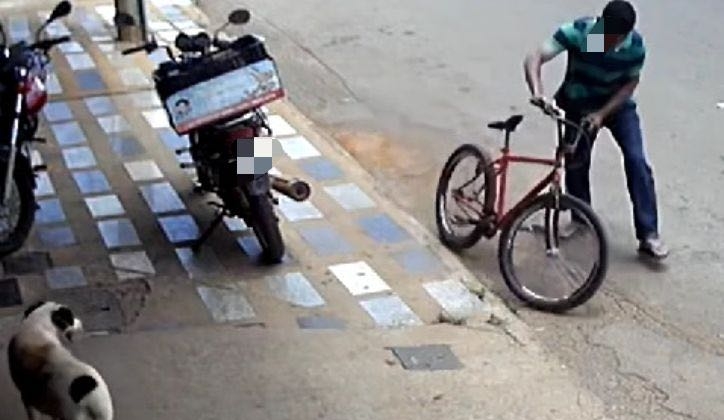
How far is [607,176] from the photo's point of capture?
8.39 m

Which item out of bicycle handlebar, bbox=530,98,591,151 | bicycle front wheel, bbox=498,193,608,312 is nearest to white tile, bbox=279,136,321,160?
bicycle handlebar, bbox=530,98,591,151

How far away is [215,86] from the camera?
6.68 meters

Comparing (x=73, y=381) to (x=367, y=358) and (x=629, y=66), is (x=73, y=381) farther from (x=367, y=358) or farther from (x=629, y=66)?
(x=629, y=66)

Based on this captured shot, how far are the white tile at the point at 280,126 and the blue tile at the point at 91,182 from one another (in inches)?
53.5

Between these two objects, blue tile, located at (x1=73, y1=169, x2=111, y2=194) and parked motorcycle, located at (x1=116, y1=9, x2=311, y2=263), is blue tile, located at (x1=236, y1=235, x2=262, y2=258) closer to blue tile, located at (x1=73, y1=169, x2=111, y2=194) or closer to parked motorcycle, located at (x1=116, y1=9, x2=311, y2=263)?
parked motorcycle, located at (x1=116, y1=9, x2=311, y2=263)

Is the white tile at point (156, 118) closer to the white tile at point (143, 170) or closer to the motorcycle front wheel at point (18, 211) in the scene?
→ the white tile at point (143, 170)

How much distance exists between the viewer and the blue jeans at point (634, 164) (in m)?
7.09

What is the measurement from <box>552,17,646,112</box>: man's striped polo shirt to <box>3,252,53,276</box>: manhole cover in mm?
2987

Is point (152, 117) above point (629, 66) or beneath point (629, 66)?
beneath

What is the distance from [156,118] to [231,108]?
2633 mm

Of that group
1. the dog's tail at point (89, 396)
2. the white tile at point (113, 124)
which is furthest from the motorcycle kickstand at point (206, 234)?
the dog's tail at point (89, 396)

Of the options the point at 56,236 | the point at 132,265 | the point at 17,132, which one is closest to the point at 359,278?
the point at 132,265

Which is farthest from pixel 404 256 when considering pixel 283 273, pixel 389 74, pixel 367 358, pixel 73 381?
pixel 389 74

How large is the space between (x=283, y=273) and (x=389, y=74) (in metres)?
4.23
